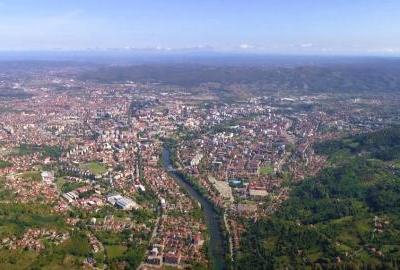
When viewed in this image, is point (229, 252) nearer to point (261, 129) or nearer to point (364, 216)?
point (364, 216)

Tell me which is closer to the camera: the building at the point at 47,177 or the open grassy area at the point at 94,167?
the building at the point at 47,177

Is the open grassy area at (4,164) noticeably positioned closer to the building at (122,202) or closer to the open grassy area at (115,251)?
the building at (122,202)

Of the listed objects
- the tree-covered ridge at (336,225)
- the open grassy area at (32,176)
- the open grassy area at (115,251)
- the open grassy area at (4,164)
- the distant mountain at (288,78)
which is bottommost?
the open grassy area at (115,251)

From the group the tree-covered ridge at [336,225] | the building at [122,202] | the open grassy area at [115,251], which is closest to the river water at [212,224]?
the tree-covered ridge at [336,225]

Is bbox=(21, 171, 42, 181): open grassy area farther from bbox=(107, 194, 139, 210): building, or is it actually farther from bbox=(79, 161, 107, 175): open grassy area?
bbox=(107, 194, 139, 210): building

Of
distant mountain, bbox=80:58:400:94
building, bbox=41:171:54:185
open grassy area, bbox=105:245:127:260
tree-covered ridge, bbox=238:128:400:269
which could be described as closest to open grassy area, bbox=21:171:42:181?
building, bbox=41:171:54:185

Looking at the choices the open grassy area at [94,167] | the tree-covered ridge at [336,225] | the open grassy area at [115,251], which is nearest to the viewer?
the tree-covered ridge at [336,225]

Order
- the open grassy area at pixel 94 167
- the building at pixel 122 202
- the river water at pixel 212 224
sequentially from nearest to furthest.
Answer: the river water at pixel 212 224, the building at pixel 122 202, the open grassy area at pixel 94 167
